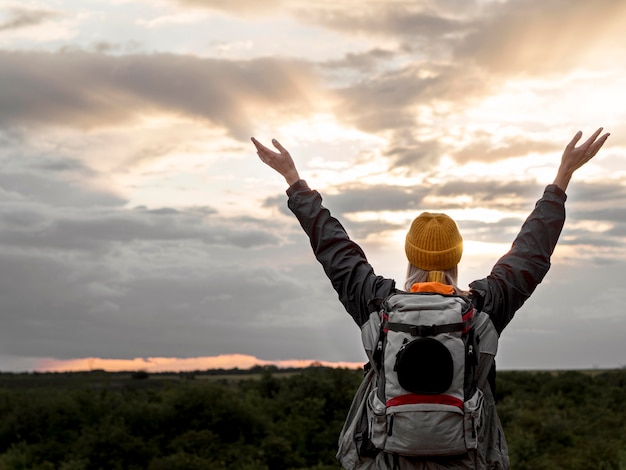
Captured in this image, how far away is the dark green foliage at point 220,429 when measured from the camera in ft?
73.3

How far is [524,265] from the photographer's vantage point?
460 cm

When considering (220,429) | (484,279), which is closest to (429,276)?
(484,279)

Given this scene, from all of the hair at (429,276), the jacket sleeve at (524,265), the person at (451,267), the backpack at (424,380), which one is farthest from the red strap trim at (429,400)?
the hair at (429,276)

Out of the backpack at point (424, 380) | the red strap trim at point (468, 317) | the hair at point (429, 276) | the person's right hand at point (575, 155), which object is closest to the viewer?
the backpack at point (424, 380)

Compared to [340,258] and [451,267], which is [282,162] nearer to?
[340,258]

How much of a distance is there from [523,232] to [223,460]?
19.0 meters

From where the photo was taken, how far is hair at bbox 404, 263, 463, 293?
15.1ft

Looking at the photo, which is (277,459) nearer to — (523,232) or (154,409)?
(154,409)

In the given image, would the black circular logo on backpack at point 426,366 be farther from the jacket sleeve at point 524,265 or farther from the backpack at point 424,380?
the jacket sleeve at point 524,265

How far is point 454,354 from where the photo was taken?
161 inches

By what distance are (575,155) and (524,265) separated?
90cm

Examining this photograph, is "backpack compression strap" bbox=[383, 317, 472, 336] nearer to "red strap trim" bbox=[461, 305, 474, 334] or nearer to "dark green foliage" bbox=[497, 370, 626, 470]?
"red strap trim" bbox=[461, 305, 474, 334]

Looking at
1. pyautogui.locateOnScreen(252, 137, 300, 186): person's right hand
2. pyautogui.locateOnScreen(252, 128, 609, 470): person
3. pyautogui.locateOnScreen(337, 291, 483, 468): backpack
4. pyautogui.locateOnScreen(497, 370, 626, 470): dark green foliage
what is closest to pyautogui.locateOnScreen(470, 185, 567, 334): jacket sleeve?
pyautogui.locateOnScreen(252, 128, 609, 470): person

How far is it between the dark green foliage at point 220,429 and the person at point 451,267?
14843 mm
